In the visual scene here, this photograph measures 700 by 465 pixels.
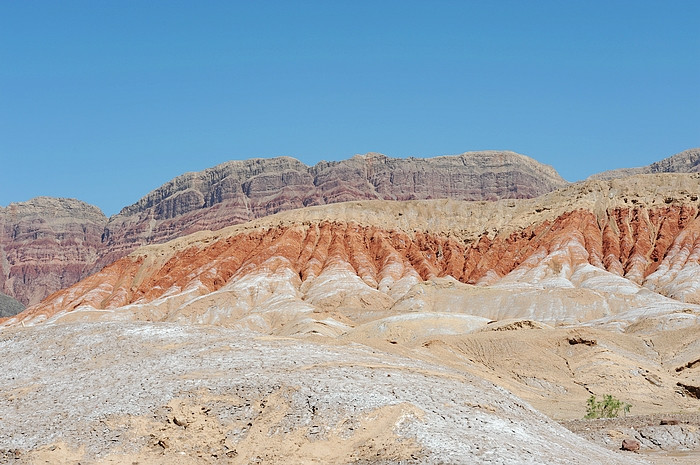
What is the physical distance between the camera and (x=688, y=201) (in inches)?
5541

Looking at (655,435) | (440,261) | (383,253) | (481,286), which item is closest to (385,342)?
(655,435)

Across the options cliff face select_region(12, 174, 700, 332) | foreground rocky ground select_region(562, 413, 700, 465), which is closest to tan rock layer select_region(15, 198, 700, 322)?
cliff face select_region(12, 174, 700, 332)

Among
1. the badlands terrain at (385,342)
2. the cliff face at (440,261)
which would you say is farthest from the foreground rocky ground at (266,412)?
the cliff face at (440,261)

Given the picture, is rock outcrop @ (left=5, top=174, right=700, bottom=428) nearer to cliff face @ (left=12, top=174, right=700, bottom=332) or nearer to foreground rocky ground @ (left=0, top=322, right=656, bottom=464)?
cliff face @ (left=12, top=174, right=700, bottom=332)

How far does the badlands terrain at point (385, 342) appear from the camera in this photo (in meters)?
24.8

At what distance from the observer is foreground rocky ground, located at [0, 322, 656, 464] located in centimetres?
2344

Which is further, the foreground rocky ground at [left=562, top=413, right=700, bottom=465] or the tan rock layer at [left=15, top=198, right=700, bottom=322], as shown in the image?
the tan rock layer at [left=15, top=198, right=700, bottom=322]

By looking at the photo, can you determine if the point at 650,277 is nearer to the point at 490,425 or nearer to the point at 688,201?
the point at 688,201

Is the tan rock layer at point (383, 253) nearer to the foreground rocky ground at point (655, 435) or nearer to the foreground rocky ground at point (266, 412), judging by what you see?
the foreground rocky ground at point (655, 435)

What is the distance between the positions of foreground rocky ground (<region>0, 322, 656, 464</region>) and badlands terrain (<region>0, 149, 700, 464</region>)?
88mm

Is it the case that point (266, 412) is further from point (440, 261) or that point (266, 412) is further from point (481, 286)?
point (440, 261)

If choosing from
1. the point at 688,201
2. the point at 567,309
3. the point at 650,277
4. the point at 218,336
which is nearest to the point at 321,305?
the point at 567,309

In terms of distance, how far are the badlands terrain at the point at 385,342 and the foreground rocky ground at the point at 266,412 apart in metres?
0.09

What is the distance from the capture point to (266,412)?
2572 centimetres
